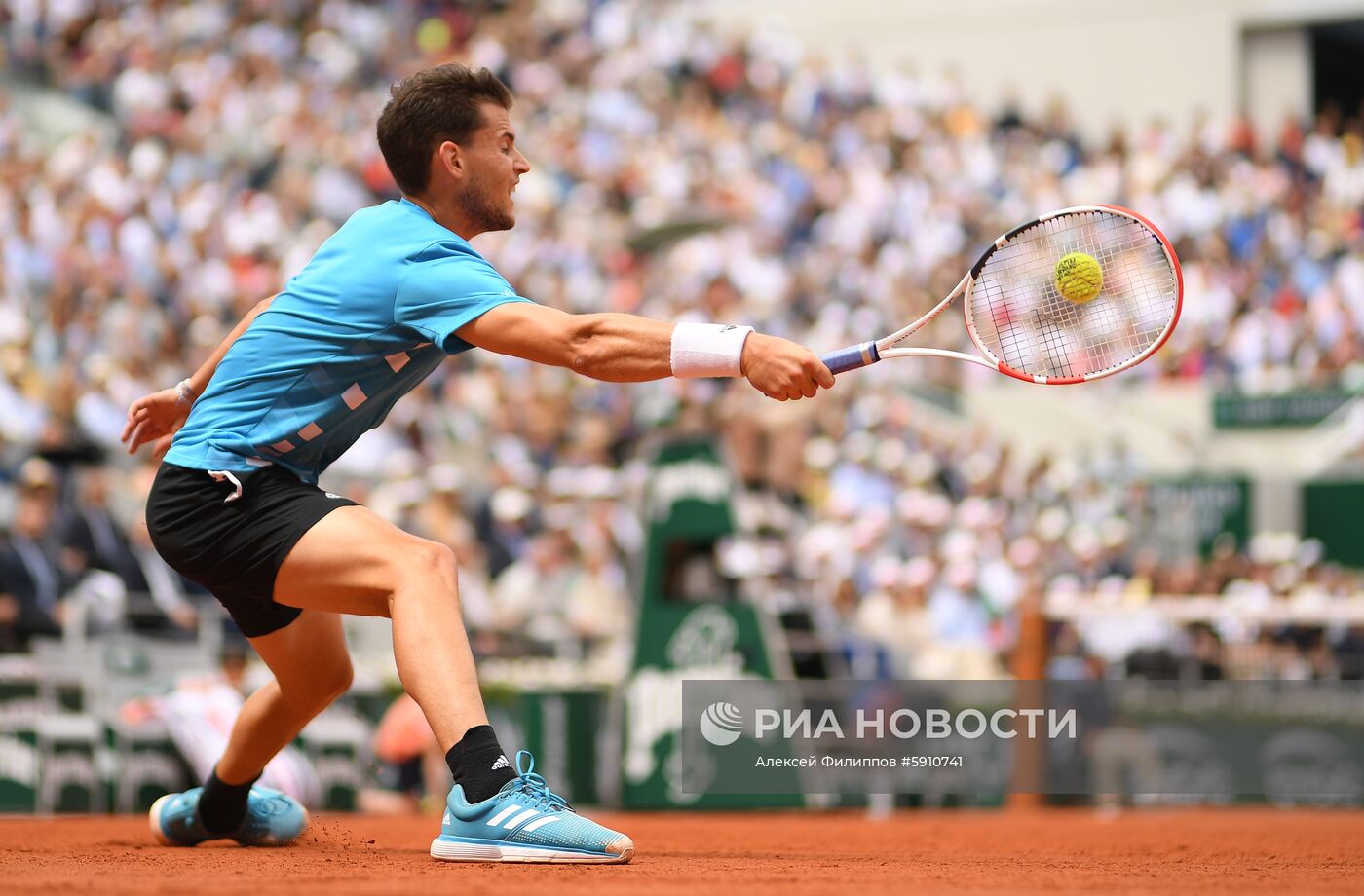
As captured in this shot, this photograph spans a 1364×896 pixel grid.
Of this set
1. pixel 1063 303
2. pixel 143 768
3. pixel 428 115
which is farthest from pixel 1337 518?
pixel 428 115

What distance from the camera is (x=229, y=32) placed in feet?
62.6

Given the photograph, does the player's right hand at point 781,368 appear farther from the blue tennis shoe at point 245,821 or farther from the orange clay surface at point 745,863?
the blue tennis shoe at point 245,821

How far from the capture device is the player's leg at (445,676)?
4.74 meters

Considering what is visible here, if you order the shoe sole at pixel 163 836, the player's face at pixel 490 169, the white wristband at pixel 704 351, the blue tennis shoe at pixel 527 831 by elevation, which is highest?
the player's face at pixel 490 169

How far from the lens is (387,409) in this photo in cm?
549

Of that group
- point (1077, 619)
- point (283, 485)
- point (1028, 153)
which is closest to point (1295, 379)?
point (1028, 153)

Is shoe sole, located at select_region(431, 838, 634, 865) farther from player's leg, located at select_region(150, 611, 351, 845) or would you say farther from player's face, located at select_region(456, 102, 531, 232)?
player's face, located at select_region(456, 102, 531, 232)

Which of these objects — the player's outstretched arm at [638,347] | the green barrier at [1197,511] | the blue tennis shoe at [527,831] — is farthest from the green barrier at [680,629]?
the green barrier at [1197,511]

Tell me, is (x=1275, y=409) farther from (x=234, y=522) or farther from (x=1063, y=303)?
(x=234, y=522)

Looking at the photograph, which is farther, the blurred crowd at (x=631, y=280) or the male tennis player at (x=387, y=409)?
the blurred crowd at (x=631, y=280)

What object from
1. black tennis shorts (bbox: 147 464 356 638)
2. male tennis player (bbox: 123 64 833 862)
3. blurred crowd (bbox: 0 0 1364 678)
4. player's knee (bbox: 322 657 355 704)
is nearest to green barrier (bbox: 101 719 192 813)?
blurred crowd (bbox: 0 0 1364 678)

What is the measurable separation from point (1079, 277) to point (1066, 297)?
7 centimetres

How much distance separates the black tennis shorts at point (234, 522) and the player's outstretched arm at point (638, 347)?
0.75 m

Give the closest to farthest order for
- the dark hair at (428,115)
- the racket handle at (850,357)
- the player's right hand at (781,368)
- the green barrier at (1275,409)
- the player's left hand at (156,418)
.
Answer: the player's right hand at (781,368) < the racket handle at (850,357) < the dark hair at (428,115) < the player's left hand at (156,418) < the green barrier at (1275,409)
